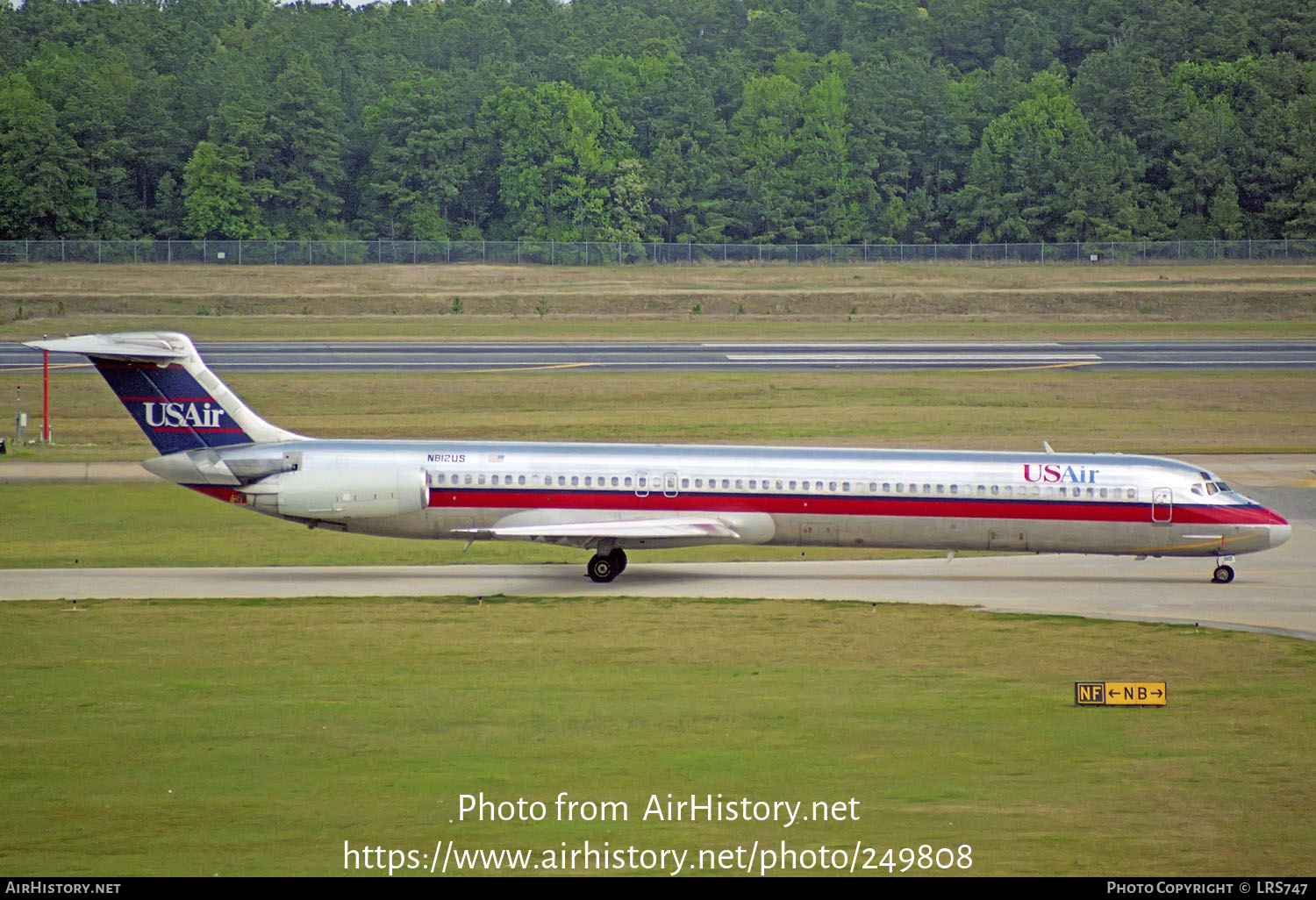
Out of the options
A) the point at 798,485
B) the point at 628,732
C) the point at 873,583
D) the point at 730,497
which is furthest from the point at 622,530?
the point at 628,732

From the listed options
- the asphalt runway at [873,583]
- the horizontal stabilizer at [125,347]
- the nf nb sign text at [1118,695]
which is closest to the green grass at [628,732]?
the nf nb sign text at [1118,695]

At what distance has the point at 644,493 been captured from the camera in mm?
35031

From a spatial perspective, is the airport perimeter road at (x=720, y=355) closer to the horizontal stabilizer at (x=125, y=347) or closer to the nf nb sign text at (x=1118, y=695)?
the horizontal stabilizer at (x=125, y=347)

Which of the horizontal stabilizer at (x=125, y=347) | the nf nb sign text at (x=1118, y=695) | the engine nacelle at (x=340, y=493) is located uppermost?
the horizontal stabilizer at (x=125, y=347)

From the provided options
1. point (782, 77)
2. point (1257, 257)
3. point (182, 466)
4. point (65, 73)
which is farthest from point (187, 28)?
point (182, 466)

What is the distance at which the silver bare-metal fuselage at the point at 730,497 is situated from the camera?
3475 cm

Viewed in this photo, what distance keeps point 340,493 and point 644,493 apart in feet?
23.4

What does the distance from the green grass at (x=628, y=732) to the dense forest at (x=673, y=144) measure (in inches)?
4255

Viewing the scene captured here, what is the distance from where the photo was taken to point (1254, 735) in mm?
22188

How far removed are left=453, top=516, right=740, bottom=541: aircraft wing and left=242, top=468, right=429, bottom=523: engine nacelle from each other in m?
1.72

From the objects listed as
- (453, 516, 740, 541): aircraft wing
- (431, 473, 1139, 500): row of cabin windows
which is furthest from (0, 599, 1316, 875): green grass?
(431, 473, 1139, 500): row of cabin windows

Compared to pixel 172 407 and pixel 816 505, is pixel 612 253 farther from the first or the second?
pixel 816 505

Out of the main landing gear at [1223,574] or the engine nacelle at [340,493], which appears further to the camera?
the main landing gear at [1223,574]

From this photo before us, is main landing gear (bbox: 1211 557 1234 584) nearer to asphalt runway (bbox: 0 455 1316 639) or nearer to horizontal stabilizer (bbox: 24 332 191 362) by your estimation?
asphalt runway (bbox: 0 455 1316 639)
